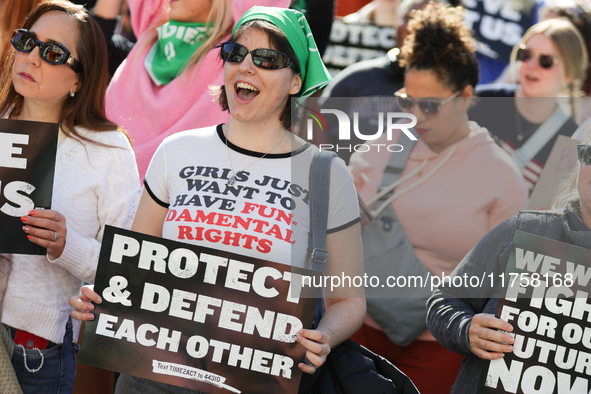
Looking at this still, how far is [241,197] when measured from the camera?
2.36 m

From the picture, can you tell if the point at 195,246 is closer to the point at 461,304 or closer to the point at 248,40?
the point at 248,40

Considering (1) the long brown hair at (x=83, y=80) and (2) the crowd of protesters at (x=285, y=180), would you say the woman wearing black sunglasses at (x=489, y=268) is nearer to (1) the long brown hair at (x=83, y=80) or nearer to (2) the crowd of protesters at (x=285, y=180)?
(2) the crowd of protesters at (x=285, y=180)

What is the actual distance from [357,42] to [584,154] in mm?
2861

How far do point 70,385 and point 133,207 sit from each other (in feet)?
2.44

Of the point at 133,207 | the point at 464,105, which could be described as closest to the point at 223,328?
the point at 133,207

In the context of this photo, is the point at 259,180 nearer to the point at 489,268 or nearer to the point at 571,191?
the point at 489,268

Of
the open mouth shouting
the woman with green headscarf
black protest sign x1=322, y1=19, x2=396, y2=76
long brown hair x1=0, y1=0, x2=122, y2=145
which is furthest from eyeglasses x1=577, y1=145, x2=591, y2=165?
black protest sign x1=322, y1=19, x2=396, y2=76

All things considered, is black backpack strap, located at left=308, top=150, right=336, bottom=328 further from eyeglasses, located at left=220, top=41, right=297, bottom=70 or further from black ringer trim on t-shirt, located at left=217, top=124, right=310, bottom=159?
eyeglasses, located at left=220, top=41, right=297, bottom=70

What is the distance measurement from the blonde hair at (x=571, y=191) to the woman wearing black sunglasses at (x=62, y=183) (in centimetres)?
164

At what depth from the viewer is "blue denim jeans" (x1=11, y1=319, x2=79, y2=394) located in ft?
8.48

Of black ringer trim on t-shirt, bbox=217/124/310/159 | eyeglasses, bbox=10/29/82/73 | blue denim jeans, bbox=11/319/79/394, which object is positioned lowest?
blue denim jeans, bbox=11/319/79/394

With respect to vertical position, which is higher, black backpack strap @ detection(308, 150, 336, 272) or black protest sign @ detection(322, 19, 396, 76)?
black protest sign @ detection(322, 19, 396, 76)

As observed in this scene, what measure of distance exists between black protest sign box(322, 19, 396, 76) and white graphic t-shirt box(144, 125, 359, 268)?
8.74 feet

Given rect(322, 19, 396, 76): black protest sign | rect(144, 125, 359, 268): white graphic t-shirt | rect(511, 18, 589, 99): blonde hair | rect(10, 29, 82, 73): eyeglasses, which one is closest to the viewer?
rect(144, 125, 359, 268): white graphic t-shirt
